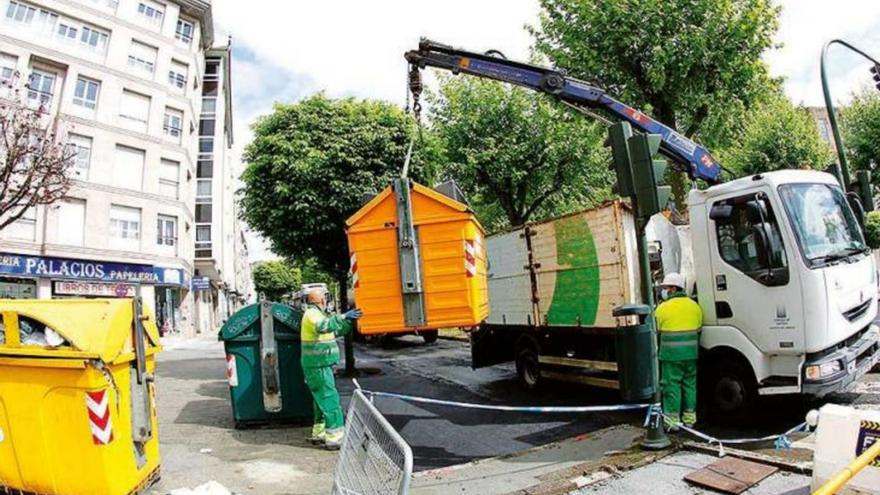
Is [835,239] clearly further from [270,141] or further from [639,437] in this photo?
[270,141]

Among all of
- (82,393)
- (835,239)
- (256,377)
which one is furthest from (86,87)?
(835,239)

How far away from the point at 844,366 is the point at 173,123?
32.0 metres

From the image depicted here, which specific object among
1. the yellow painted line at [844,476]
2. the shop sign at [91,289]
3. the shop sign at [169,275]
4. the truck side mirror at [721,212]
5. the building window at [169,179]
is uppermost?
the building window at [169,179]

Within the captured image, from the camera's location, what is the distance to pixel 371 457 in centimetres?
302

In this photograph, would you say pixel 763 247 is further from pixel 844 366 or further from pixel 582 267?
pixel 582 267

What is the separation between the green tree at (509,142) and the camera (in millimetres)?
17234

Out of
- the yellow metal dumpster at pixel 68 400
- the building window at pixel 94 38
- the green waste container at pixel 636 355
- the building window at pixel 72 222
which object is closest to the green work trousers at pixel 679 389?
the green waste container at pixel 636 355

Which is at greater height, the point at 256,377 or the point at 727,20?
the point at 727,20

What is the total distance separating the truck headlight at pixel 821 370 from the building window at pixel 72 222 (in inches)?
1057

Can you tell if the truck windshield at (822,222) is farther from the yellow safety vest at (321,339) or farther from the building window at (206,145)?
the building window at (206,145)

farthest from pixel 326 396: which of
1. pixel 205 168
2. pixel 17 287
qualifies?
pixel 205 168

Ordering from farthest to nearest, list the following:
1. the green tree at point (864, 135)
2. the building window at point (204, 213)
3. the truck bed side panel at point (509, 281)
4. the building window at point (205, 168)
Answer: the building window at point (205, 168) → the building window at point (204, 213) → the green tree at point (864, 135) → the truck bed side panel at point (509, 281)

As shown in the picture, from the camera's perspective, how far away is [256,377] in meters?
7.05

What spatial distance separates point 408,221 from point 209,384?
269 inches
